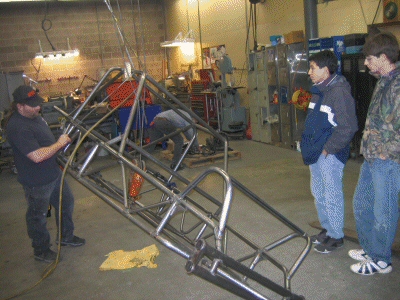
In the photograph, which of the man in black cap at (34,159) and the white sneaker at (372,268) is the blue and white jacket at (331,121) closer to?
the white sneaker at (372,268)

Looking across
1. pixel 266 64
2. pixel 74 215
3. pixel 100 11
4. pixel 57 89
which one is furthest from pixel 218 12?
pixel 74 215

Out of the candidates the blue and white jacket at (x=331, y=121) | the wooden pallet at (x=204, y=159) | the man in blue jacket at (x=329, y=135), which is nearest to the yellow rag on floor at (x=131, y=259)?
the man in blue jacket at (x=329, y=135)

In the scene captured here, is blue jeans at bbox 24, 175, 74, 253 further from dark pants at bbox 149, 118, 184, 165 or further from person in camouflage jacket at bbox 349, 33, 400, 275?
dark pants at bbox 149, 118, 184, 165

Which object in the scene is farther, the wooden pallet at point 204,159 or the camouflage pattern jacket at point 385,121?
the wooden pallet at point 204,159

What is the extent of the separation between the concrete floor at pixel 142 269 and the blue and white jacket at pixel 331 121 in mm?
796

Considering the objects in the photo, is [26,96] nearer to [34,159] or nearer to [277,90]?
[34,159]

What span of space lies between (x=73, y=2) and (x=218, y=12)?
475 cm

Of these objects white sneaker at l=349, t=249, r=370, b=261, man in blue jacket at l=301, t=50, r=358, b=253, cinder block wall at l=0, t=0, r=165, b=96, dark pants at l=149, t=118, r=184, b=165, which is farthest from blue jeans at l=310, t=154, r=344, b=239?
cinder block wall at l=0, t=0, r=165, b=96

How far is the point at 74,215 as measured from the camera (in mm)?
4602

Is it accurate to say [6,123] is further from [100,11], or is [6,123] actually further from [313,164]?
[100,11]

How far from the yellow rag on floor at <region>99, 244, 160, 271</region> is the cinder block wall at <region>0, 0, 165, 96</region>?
8.69m

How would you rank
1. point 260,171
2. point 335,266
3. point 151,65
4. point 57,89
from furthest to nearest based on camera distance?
point 151,65 → point 57,89 → point 260,171 → point 335,266

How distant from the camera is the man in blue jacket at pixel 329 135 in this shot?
283 centimetres

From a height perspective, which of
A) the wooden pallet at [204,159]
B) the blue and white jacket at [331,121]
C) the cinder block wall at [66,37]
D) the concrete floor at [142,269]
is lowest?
the concrete floor at [142,269]
